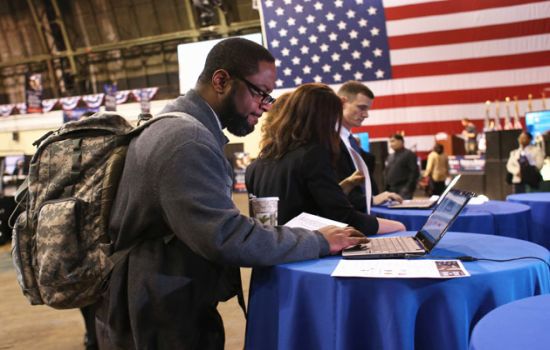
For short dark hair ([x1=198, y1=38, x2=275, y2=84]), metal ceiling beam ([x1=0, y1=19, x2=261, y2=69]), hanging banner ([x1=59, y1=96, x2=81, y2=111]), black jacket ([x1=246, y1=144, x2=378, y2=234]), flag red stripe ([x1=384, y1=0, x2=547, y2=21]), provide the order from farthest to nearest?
hanging banner ([x1=59, y1=96, x2=81, y2=111]), metal ceiling beam ([x1=0, y1=19, x2=261, y2=69]), flag red stripe ([x1=384, y1=0, x2=547, y2=21]), black jacket ([x1=246, y1=144, x2=378, y2=234]), short dark hair ([x1=198, y1=38, x2=275, y2=84])

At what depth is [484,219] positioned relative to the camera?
2.87 metres

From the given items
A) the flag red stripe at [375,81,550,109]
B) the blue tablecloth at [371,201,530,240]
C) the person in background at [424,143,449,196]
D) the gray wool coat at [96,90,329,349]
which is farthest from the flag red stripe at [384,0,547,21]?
the gray wool coat at [96,90,329,349]

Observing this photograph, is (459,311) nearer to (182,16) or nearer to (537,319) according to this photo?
(537,319)

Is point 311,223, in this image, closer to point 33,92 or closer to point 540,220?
point 540,220

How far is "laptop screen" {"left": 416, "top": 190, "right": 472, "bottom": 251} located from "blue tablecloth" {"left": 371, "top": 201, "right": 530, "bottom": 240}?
1.01 m

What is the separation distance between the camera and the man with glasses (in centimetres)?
135

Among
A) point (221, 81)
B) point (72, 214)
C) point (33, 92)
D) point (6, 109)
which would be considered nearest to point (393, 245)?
point (221, 81)

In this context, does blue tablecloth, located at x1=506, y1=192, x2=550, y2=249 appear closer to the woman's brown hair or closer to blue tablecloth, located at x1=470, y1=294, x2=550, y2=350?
the woman's brown hair

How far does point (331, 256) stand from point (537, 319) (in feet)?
2.46

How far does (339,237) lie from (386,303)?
319 millimetres

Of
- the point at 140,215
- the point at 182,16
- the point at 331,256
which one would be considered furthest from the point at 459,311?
the point at 182,16

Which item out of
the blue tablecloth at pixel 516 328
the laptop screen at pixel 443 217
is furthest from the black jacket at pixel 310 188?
the blue tablecloth at pixel 516 328

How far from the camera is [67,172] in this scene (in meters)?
1.46

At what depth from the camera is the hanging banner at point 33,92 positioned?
17.6m
